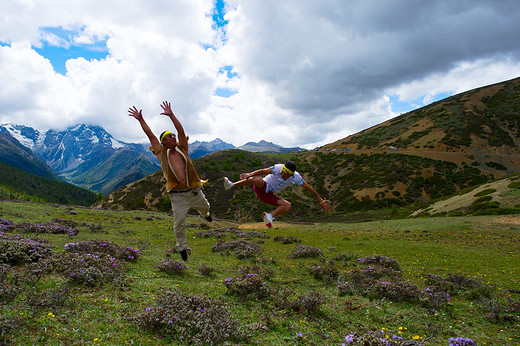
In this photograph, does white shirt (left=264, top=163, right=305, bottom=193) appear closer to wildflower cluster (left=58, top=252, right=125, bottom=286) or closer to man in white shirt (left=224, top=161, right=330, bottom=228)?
man in white shirt (left=224, top=161, right=330, bottom=228)

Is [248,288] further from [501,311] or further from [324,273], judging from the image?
[501,311]

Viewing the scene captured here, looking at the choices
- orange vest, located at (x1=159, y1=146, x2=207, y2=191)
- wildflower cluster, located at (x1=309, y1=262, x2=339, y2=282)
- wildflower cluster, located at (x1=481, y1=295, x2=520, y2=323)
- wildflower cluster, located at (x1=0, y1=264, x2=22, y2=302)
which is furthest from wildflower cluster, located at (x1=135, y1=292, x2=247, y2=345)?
wildflower cluster, located at (x1=481, y1=295, x2=520, y2=323)

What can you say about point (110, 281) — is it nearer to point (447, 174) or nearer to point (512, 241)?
point (512, 241)

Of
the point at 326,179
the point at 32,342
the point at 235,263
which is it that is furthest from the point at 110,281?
the point at 326,179

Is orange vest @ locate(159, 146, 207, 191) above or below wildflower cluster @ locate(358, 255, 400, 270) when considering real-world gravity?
above

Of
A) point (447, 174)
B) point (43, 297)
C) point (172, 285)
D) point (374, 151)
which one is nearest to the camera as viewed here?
point (43, 297)

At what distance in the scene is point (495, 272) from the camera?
41.1 ft

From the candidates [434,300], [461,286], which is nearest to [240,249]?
[434,300]

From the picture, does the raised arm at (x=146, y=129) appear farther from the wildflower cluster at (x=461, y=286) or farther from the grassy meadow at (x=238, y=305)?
the wildflower cluster at (x=461, y=286)

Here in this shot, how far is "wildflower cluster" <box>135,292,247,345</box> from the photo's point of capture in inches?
215

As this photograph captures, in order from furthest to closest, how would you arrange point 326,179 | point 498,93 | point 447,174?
point 498,93
point 326,179
point 447,174

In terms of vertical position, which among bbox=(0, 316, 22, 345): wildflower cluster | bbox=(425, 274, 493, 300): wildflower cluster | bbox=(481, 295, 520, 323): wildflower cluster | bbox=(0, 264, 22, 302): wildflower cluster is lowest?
bbox=(425, 274, 493, 300): wildflower cluster

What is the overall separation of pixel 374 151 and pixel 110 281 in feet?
373

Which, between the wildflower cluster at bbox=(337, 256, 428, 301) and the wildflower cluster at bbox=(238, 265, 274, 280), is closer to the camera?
the wildflower cluster at bbox=(337, 256, 428, 301)
